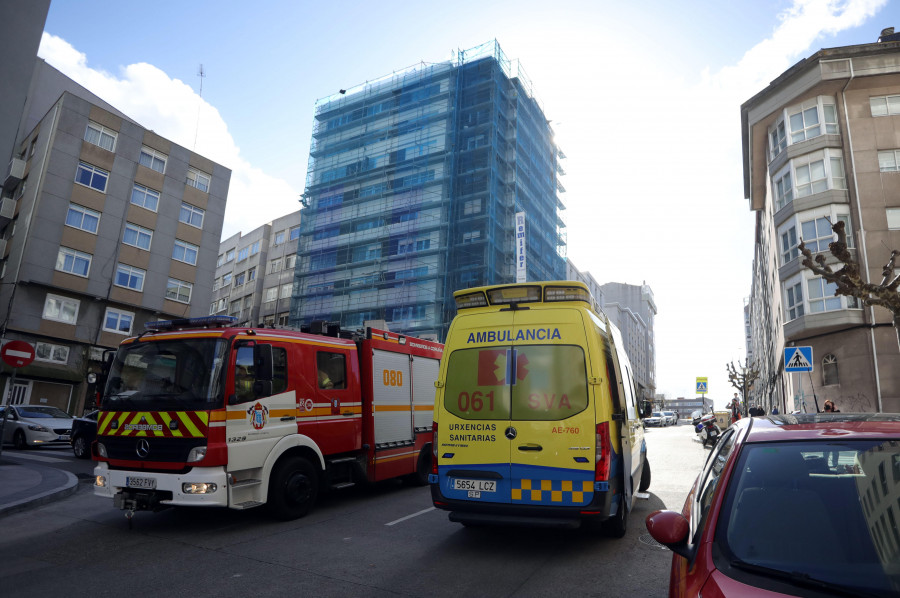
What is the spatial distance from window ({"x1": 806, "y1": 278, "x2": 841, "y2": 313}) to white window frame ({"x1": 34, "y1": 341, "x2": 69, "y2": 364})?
37.3m

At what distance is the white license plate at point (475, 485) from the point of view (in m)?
5.73

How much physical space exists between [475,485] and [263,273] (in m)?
55.4

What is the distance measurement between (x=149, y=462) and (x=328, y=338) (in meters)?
3.12

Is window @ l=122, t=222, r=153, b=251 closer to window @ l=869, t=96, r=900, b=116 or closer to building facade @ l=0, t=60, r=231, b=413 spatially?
building facade @ l=0, t=60, r=231, b=413

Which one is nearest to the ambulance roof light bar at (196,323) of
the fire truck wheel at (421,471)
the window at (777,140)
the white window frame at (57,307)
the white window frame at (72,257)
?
the fire truck wheel at (421,471)

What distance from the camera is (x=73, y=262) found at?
93.9 ft

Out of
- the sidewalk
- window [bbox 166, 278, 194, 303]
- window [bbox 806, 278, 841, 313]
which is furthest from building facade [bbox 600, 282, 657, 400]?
the sidewalk

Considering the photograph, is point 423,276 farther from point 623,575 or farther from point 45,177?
point 623,575

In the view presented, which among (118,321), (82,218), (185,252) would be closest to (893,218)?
(185,252)

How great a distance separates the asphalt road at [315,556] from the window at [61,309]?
80.0ft

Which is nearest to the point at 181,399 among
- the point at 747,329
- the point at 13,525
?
the point at 13,525

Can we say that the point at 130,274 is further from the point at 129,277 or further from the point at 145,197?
the point at 145,197

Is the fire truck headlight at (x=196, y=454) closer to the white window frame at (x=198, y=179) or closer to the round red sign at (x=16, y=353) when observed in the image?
the round red sign at (x=16, y=353)

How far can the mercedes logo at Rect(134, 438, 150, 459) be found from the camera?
21.8ft
